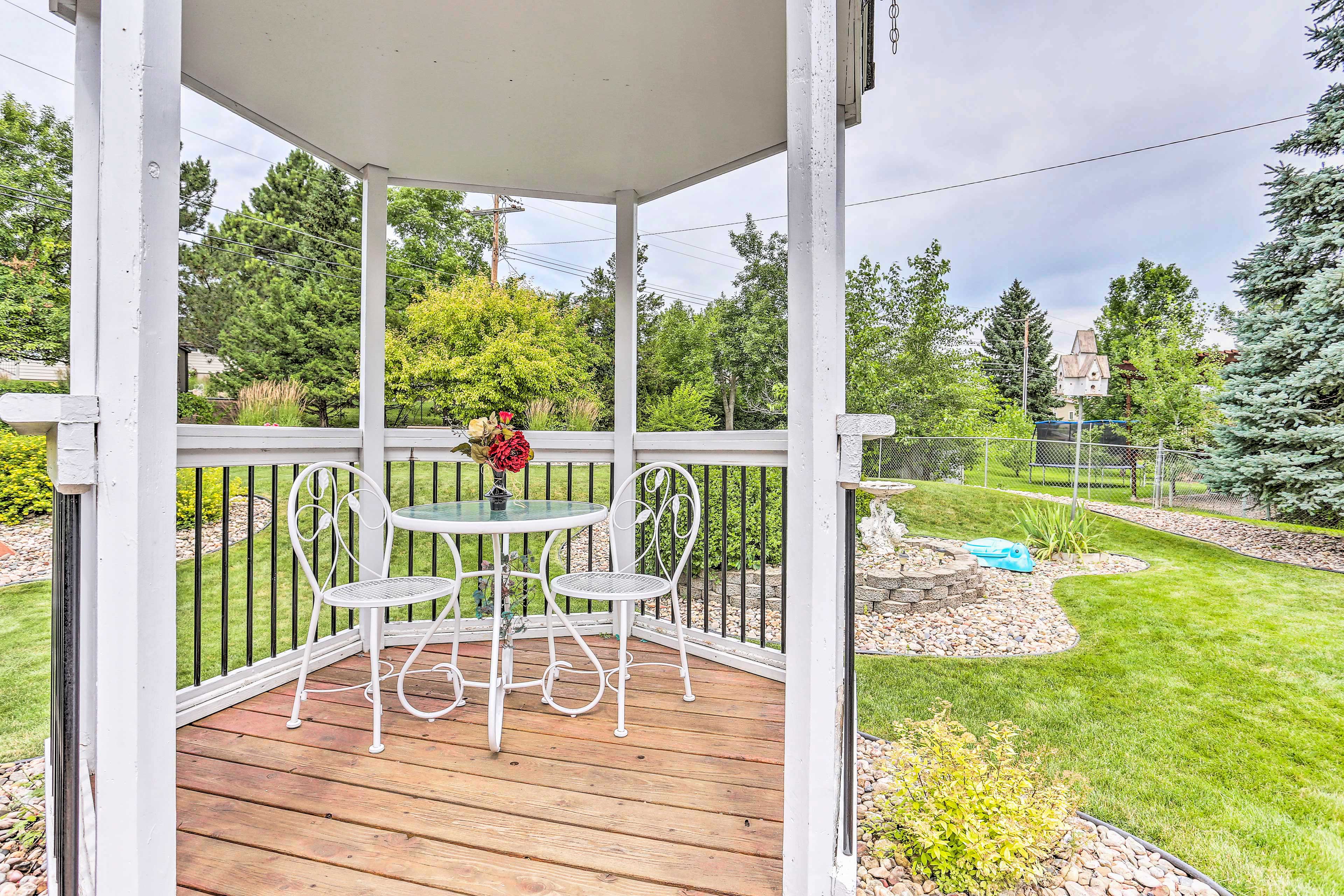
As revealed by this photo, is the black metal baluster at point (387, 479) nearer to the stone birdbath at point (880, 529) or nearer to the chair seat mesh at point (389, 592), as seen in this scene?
the chair seat mesh at point (389, 592)

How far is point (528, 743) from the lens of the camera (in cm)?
200

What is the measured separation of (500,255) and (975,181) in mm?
6350

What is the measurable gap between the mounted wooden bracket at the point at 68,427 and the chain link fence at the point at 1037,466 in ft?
20.2

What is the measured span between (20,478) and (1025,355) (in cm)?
1452

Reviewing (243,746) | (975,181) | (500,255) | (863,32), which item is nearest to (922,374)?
(975,181)

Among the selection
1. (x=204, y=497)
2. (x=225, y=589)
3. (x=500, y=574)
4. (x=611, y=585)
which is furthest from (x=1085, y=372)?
(x=204, y=497)

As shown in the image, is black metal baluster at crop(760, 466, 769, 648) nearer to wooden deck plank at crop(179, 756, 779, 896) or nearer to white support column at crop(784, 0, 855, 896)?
wooden deck plank at crop(179, 756, 779, 896)

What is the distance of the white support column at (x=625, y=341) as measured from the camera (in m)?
3.07

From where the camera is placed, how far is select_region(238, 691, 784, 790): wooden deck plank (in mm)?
1806

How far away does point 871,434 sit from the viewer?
1.21 meters

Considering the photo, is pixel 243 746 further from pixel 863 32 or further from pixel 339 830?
pixel 863 32

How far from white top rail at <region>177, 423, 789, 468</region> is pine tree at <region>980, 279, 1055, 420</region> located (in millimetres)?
6917

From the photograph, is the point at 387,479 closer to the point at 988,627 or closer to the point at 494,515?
the point at 494,515

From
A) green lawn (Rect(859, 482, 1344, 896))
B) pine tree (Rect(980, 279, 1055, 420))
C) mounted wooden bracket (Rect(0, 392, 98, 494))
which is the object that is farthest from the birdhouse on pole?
mounted wooden bracket (Rect(0, 392, 98, 494))
